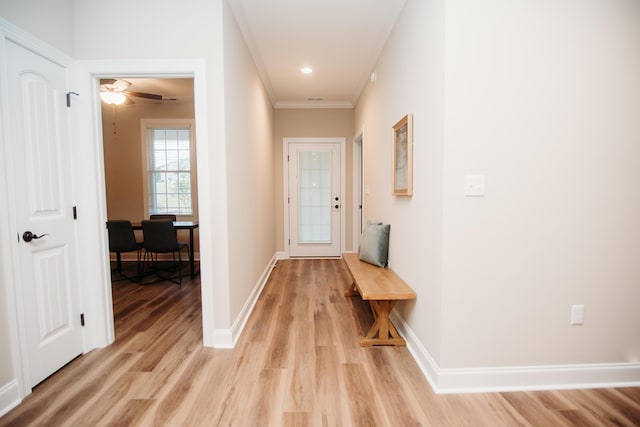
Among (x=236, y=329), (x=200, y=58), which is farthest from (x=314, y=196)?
(x=200, y=58)

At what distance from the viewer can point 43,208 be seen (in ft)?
5.89

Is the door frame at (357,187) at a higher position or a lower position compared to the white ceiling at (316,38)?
lower

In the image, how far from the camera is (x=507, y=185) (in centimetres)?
163

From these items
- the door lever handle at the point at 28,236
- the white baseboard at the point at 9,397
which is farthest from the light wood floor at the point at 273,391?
the door lever handle at the point at 28,236

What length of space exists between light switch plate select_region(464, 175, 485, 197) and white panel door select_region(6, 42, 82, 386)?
252 centimetres

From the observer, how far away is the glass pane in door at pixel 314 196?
5047 millimetres

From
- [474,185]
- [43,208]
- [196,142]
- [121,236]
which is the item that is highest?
[196,142]

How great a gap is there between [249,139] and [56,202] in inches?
63.7

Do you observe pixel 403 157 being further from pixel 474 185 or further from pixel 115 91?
pixel 115 91

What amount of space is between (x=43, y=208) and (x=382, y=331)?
2437 millimetres

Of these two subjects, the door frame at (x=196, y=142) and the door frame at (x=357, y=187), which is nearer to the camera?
the door frame at (x=196, y=142)

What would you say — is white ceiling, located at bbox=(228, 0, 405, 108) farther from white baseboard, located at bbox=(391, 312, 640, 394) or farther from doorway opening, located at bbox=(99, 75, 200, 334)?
white baseboard, located at bbox=(391, 312, 640, 394)

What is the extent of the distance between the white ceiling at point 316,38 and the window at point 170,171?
6.22 ft

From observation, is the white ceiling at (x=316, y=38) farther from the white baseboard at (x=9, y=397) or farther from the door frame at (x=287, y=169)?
the white baseboard at (x=9, y=397)
